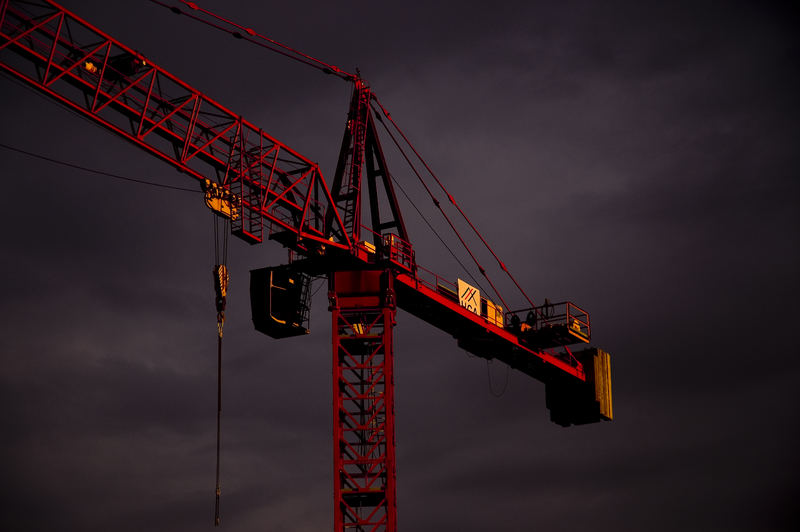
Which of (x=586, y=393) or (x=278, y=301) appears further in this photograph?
(x=586, y=393)

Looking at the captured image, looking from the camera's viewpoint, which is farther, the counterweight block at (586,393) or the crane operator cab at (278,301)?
the counterweight block at (586,393)

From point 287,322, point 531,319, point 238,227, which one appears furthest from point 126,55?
point 531,319

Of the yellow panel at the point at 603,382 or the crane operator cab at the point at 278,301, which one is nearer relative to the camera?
the crane operator cab at the point at 278,301

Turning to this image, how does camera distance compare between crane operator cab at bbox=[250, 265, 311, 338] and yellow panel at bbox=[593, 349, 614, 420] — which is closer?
crane operator cab at bbox=[250, 265, 311, 338]

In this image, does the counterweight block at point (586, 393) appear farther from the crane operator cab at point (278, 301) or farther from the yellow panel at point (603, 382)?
the crane operator cab at point (278, 301)

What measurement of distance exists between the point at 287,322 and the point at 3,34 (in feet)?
59.1

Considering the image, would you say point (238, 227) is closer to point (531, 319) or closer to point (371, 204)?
point (371, 204)

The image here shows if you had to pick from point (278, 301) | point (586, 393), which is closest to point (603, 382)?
point (586, 393)

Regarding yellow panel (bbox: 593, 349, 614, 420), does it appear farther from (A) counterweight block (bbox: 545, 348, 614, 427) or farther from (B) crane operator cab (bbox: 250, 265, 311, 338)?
(B) crane operator cab (bbox: 250, 265, 311, 338)

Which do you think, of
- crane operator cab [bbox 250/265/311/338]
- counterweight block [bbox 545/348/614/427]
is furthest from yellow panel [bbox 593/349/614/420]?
crane operator cab [bbox 250/265/311/338]

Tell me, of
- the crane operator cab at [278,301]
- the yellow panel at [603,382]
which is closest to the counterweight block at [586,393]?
the yellow panel at [603,382]

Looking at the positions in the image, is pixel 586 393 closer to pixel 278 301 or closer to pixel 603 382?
pixel 603 382

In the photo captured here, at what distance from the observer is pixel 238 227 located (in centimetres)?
5169

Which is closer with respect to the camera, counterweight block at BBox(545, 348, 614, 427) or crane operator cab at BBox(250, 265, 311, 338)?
crane operator cab at BBox(250, 265, 311, 338)
